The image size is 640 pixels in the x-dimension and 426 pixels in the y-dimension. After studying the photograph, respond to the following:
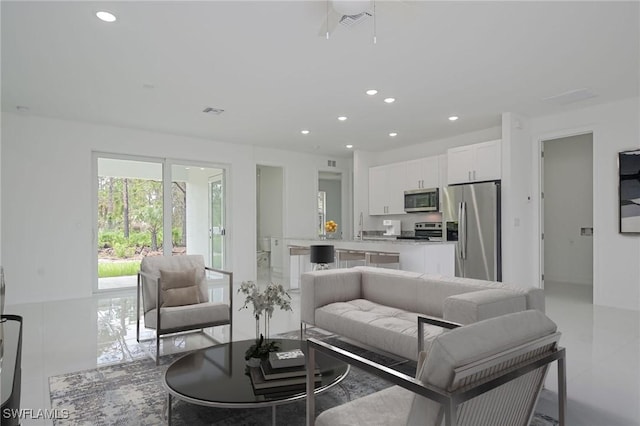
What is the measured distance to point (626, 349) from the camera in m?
3.57

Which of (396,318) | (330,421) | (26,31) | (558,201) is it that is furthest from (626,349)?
(26,31)

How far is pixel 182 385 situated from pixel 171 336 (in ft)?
6.95

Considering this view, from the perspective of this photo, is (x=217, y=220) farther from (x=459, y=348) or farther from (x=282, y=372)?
(x=459, y=348)

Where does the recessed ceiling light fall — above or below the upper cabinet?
above

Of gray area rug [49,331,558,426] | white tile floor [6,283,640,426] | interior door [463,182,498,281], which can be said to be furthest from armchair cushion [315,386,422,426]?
interior door [463,182,498,281]

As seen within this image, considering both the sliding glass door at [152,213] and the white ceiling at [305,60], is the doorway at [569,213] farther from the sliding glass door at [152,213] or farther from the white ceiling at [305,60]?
the sliding glass door at [152,213]

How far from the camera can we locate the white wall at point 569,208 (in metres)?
7.42

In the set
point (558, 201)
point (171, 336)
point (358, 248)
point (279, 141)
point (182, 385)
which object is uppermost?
point (279, 141)

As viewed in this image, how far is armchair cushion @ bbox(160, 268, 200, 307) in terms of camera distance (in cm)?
374

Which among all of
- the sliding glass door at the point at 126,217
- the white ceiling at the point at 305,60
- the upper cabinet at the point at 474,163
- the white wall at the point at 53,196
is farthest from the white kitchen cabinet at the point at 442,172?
the sliding glass door at the point at 126,217

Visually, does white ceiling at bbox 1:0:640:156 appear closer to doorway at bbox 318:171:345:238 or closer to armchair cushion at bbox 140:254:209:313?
armchair cushion at bbox 140:254:209:313

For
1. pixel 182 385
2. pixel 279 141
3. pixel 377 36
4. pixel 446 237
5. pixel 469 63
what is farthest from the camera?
pixel 279 141

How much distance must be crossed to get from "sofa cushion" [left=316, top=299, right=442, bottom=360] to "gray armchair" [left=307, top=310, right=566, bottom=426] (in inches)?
41.3

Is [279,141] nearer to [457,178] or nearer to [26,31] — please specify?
[457,178]
